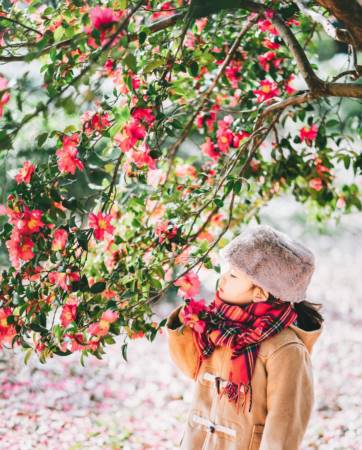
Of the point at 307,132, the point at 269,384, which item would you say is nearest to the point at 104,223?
the point at 269,384

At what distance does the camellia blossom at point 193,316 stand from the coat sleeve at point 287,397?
216 millimetres

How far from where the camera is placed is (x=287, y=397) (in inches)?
67.5

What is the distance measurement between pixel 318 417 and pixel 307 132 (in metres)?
2.17

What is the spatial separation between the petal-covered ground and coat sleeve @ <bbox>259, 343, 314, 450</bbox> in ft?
6.53

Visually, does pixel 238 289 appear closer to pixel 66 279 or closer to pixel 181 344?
pixel 181 344

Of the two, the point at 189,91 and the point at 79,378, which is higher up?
the point at 189,91

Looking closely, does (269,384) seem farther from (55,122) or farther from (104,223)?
(55,122)

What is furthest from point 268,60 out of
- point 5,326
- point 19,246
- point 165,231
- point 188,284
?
point 5,326

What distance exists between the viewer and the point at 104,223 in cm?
187

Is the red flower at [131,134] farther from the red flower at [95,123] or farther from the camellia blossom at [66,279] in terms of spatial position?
the camellia blossom at [66,279]

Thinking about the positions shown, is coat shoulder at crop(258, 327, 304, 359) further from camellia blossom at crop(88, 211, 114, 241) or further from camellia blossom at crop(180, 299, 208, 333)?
camellia blossom at crop(88, 211, 114, 241)

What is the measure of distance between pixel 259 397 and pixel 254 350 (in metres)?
0.13

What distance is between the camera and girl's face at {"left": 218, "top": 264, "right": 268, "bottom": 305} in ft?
6.05

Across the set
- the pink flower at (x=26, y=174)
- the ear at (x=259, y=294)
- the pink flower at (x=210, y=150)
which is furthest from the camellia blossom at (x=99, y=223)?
the pink flower at (x=210, y=150)
